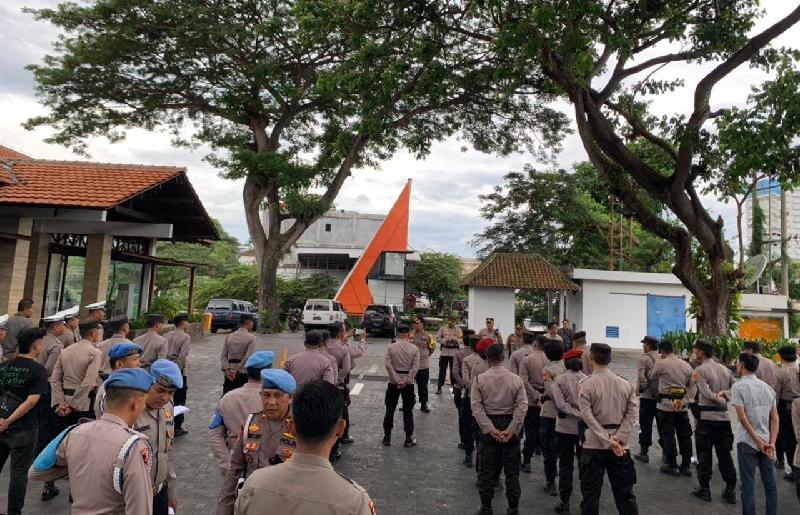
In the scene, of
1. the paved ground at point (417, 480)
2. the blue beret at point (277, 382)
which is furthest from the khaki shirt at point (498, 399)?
the blue beret at point (277, 382)

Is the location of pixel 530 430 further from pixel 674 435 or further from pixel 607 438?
pixel 607 438

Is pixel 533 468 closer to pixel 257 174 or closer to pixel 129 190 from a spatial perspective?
pixel 129 190

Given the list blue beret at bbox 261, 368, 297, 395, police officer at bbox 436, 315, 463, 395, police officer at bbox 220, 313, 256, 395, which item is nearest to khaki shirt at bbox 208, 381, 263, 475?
blue beret at bbox 261, 368, 297, 395

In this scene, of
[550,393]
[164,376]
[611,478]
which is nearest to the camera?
[164,376]

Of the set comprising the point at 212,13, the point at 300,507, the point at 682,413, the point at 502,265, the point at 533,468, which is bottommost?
the point at 533,468

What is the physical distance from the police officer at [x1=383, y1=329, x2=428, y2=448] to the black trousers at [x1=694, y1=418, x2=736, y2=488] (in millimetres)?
3618

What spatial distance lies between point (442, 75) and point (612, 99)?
4.34 meters

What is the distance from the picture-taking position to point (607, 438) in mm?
4281

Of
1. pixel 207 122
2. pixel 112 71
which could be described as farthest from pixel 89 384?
pixel 207 122

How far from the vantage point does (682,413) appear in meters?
6.16

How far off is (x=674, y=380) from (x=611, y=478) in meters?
2.35

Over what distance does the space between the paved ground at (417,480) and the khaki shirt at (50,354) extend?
119 centimetres

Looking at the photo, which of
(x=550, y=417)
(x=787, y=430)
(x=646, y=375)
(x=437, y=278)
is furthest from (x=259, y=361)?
(x=437, y=278)

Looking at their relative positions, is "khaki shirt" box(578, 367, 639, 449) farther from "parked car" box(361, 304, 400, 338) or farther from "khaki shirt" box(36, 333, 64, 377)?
"parked car" box(361, 304, 400, 338)
